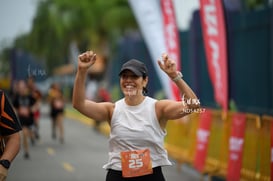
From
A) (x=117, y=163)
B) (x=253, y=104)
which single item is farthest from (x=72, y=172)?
(x=117, y=163)

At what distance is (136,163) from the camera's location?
5.05m

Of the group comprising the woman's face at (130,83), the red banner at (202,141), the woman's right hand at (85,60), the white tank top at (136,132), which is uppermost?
the woman's right hand at (85,60)

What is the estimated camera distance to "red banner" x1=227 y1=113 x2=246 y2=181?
9477 millimetres

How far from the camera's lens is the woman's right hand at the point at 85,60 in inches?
191

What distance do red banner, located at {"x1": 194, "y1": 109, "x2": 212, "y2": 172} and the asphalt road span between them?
36 centimetres

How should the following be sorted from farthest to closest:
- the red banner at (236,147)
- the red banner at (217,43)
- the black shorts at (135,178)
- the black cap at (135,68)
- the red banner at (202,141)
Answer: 1. the red banner at (202,141)
2. the red banner at (217,43)
3. the red banner at (236,147)
4. the black shorts at (135,178)
5. the black cap at (135,68)

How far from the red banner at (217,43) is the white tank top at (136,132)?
5644 mm

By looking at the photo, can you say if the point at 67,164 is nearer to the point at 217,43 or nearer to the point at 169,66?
the point at 217,43

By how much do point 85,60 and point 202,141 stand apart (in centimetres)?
683

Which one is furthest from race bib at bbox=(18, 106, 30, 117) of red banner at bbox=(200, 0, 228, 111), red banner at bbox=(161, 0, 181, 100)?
red banner at bbox=(200, 0, 228, 111)

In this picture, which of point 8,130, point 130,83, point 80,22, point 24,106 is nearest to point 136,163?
point 130,83

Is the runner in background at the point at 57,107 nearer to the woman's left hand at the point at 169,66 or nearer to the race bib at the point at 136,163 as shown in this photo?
the race bib at the point at 136,163

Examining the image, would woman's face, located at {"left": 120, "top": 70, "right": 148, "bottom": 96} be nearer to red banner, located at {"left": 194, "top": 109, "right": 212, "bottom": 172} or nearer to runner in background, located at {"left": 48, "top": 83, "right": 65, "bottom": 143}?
red banner, located at {"left": 194, "top": 109, "right": 212, "bottom": 172}

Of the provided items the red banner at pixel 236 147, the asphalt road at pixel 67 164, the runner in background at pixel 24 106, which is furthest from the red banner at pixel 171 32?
the red banner at pixel 236 147
